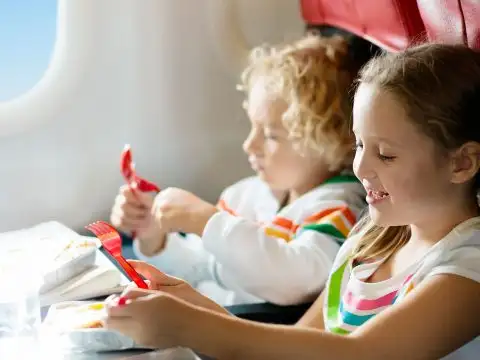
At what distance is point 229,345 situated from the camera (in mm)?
801

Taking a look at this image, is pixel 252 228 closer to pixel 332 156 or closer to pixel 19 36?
pixel 332 156

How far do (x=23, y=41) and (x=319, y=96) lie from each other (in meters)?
0.60

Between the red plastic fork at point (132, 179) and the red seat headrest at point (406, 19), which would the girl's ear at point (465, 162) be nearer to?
the red seat headrest at point (406, 19)

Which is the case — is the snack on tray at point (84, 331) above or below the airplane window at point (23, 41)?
below

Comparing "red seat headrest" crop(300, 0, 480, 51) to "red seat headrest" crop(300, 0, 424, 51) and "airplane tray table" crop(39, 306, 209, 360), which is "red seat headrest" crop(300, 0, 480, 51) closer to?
"red seat headrest" crop(300, 0, 424, 51)

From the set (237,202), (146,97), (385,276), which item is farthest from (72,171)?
(385,276)

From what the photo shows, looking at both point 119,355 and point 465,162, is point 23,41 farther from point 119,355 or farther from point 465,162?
point 465,162

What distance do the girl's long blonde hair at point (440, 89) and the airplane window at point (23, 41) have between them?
786 millimetres

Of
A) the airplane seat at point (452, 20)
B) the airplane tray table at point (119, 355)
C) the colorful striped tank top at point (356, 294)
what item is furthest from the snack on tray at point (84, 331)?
the airplane seat at point (452, 20)

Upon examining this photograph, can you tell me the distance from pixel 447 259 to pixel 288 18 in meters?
0.91

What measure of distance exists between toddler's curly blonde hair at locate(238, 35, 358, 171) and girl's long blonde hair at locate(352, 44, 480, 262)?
36 centimetres

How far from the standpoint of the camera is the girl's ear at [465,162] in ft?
2.81

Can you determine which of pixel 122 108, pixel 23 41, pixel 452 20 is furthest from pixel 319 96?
pixel 23 41

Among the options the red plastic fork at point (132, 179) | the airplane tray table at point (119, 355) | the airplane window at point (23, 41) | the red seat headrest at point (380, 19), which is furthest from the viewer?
the airplane window at point (23, 41)
